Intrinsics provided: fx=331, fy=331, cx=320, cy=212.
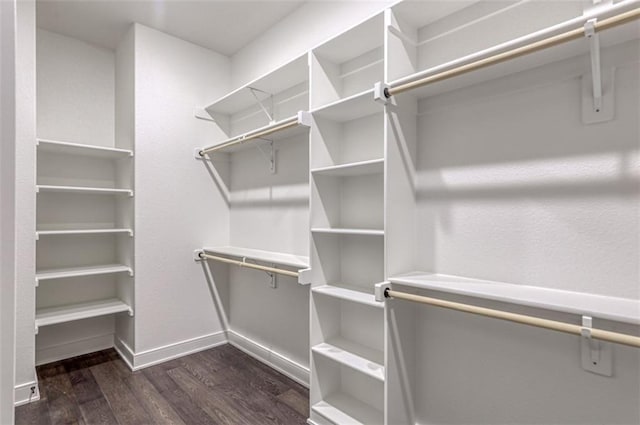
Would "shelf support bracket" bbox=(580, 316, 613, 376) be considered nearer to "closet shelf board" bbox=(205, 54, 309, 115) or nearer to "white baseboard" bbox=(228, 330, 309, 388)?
"white baseboard" bbox=(228, 330, 309, 388)

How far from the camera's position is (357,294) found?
176 cm

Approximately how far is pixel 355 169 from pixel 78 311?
8.13 ft

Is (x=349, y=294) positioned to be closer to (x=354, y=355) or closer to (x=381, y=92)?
(x=354, y=355)

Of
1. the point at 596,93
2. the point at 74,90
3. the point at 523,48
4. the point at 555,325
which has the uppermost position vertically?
the point at 74,90

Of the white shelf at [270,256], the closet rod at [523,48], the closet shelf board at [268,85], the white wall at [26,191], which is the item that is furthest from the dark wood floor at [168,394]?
the closet shelf board at [268,85]

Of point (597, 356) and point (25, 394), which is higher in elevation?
point (597, 356)

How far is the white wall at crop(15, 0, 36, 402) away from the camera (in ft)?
7.16

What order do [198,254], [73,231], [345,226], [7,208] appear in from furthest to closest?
[198,254]
[73,231]
[345,226]
[7,208]

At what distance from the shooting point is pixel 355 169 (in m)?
1.77

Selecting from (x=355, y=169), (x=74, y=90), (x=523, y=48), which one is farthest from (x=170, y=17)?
(x=523, y=48)

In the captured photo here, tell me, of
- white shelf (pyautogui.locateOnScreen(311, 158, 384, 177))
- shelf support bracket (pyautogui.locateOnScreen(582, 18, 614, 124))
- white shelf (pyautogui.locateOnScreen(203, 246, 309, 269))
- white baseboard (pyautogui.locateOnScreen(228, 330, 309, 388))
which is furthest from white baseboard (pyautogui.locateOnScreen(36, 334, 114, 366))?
shelf support bracket (pyautogui.locateOnScreen(582, 18, 614, 124))

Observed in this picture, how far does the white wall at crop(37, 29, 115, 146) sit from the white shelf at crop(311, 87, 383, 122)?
7.37 feet

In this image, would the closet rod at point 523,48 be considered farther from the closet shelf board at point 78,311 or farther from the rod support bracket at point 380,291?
the closet shelf board at point 78,311

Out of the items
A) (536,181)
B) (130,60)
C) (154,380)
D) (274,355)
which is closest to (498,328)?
(536,181)
